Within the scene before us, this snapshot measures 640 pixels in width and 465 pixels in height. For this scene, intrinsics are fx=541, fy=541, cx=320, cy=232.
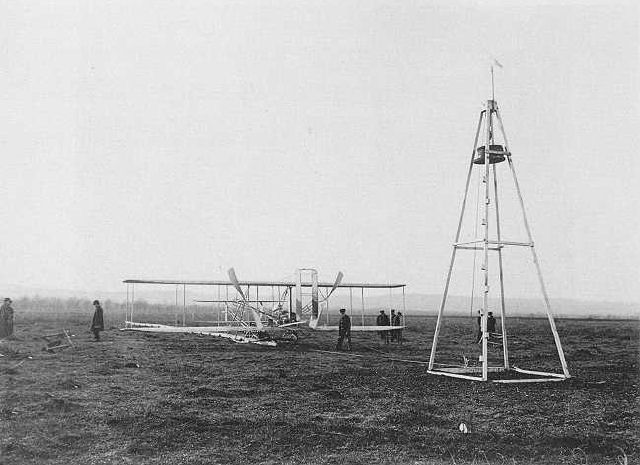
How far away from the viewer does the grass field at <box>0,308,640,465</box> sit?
6.88m

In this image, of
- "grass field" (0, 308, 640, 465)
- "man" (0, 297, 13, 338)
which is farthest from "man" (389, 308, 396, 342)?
"man" (0, 297, 13, 338)

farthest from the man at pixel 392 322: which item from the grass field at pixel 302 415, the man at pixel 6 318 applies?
the man at pixel 6 318

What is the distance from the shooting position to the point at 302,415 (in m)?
8.62

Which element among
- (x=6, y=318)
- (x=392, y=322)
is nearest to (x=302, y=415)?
(x=6, y=318)

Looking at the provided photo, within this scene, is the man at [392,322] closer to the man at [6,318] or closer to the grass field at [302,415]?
the grass field at [302,415]

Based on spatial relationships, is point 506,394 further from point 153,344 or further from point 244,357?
point 153,344

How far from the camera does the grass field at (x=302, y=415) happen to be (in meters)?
6.88

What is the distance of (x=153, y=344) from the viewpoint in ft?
67.4

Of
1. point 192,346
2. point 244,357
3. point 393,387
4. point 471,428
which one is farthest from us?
point 192,346

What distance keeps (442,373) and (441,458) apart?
213 inches

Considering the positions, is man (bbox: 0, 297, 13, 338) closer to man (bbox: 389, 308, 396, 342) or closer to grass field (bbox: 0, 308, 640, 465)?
grass field (bbox: 0, 308, 640, 465)

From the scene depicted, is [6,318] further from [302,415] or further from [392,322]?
[392,322]

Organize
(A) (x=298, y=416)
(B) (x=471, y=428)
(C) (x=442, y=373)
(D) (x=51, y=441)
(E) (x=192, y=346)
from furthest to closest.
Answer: (E) (x=192, y=346) < (C) (x=442, y=373) < (A) (x=298, y=416) < (B) (x=471, y=428) < (D) (x=51, y=441)

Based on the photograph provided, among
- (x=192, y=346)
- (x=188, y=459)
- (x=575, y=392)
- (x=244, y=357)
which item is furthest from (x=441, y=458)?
(x=192, y=346)
